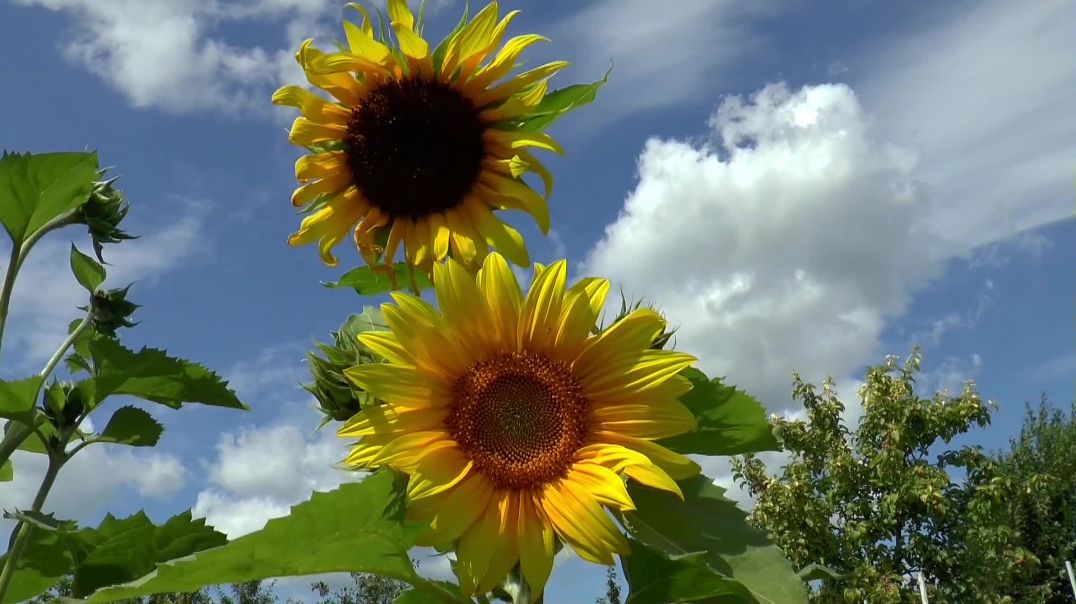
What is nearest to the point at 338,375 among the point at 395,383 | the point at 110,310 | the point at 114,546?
the point at 395,383

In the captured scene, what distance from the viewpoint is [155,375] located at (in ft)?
5.20

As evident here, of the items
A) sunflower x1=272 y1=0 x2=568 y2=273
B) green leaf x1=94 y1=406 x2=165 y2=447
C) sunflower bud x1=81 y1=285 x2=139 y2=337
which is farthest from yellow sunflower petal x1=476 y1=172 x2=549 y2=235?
sunflower bud x1=81 y1=285 x2=139 y2=337

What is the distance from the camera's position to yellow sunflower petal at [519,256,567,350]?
1.04 meters

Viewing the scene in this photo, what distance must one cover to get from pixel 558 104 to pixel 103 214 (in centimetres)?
110

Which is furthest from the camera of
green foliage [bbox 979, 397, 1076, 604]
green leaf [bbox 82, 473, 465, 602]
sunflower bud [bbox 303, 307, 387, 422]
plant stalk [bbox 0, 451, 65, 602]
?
green foliage [bbox 979, 397, 1076, 604]

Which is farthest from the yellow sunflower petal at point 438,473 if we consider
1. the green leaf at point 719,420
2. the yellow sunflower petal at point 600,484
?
the green leaf at point 719,420

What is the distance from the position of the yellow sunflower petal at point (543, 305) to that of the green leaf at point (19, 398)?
86 centimetres

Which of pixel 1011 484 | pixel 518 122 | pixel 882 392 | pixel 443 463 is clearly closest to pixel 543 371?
pixel 443 463

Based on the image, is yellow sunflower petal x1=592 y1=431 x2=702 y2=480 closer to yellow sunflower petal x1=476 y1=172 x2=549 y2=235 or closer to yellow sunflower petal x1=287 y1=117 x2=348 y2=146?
yellow sunflower petal x1=476 y1=172 x2=549 y2=235

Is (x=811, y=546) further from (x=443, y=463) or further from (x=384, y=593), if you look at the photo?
(x=443, y=463)

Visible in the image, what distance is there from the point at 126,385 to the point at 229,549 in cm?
91

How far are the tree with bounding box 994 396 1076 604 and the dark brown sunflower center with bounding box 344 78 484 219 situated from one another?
22343mm

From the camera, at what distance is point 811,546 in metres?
15.1

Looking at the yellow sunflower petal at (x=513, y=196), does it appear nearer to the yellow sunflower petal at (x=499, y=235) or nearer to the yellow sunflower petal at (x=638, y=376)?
the yellow sunflower petal at (x=499, y=235)
